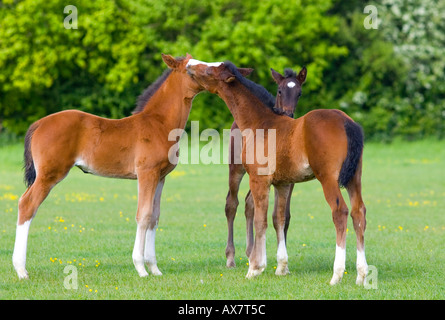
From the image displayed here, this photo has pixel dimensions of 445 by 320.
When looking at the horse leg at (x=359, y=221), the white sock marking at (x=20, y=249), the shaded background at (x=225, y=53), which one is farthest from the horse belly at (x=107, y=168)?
the shaded background at (x=225, y=53)

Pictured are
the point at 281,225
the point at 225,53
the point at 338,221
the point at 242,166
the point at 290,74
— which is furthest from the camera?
the point at 225,53

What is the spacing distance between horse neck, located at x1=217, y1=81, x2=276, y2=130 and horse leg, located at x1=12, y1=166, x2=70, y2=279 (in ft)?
7.33

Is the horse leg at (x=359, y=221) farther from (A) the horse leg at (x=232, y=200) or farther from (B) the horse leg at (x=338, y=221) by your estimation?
(A) the horse leg at (x=232, y=200)

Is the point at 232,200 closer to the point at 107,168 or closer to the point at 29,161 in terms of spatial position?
the point at 107,168

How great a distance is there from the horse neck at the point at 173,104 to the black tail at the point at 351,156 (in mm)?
2211

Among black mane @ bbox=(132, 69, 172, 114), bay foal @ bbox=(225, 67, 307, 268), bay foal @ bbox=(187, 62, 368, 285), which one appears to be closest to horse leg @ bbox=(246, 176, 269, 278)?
bay foal @ bbox=(187, 62, 368, 285)

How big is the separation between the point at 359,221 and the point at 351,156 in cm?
79

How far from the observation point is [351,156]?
844cm

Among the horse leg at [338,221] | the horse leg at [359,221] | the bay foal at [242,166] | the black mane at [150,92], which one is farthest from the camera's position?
the bay foal at [242,166]

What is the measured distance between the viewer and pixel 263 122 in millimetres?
9344

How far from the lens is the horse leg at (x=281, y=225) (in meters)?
9.33

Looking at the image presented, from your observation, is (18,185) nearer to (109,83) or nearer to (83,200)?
(83,200)

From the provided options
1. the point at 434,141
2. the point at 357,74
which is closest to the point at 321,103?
the point at 357,74

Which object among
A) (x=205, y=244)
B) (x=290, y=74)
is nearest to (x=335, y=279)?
(x=290, y=74)
